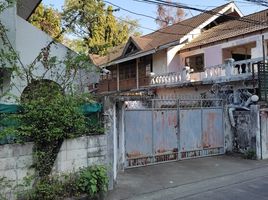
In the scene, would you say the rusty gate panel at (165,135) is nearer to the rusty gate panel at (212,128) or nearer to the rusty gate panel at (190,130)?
the rusty gate panel at (190,130)

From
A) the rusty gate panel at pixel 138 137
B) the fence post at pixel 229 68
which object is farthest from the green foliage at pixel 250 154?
the fence post at pixel 229 68

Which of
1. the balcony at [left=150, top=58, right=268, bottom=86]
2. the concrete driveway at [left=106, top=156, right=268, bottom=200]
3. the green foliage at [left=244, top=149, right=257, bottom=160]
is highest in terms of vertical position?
the balcony at [left=150, top=58, right=268, bottom=86]

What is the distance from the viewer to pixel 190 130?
12.1 metres

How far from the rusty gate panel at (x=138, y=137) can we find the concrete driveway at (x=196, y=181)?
1.37 ft

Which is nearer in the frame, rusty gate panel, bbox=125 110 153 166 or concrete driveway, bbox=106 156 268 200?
concrete driveway, bbox=106 156 268 200

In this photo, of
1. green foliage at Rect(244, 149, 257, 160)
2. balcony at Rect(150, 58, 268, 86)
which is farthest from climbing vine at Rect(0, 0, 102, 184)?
balcony at Rect(150, 58, 268, 86)

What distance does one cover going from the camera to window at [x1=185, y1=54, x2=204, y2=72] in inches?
863

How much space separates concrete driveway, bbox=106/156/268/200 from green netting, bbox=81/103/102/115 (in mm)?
1910

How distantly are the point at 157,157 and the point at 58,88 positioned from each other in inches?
194

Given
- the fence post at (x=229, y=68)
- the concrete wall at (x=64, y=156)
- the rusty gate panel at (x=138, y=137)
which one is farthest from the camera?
the fence post at (x=229, y=68)

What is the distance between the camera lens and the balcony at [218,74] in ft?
48.2

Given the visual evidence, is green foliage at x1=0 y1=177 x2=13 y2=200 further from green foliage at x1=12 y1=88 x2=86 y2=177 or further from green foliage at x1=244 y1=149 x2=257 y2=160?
green foliage at x1=244 y1=149 x2=257 y2=160

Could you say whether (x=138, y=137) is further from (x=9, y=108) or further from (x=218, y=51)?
(x=218, y=51)

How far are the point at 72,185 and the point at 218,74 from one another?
460 inches
